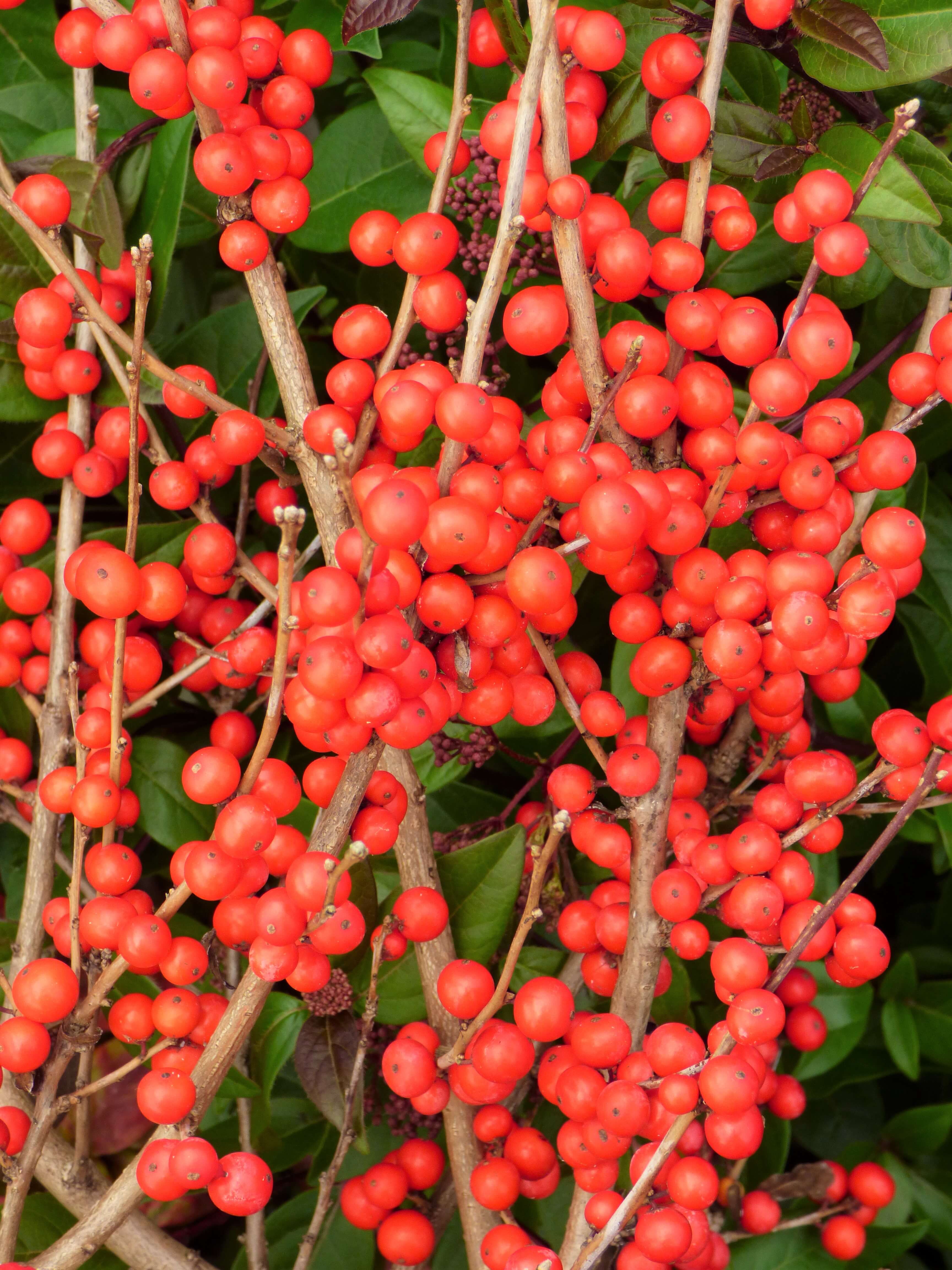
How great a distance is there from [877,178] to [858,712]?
1.56 feet

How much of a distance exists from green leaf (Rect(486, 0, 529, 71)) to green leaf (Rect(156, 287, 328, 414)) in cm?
31

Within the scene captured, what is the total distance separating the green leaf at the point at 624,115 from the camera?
733mm

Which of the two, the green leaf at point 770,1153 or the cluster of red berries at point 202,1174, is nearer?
the cluster of red berries at point 202,1174

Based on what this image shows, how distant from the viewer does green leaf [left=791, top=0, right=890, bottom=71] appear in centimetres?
67

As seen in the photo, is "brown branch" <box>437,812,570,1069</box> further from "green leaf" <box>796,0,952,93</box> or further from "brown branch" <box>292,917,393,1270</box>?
"green leaf" <box>796,0,952,93</box>

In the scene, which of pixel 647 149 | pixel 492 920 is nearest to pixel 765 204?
pixel 647 149

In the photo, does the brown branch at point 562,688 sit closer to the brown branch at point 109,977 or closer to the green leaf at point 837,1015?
the brown branch at point 109,977

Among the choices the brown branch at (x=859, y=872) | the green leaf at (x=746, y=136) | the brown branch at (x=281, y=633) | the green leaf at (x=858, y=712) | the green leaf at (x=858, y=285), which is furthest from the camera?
the green leaf at (x=858, y=712)

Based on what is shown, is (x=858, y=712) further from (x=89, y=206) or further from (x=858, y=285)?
(x=89, y=206)

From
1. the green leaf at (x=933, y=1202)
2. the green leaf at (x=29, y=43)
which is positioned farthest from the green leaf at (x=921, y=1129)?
the green leaf at (x=29, y=43)

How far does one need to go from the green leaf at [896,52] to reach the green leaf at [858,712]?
1.60 ft

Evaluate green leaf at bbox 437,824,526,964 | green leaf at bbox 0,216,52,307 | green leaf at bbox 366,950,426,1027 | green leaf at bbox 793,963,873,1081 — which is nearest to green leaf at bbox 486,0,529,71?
green leaf at bbox 0,216,52,307

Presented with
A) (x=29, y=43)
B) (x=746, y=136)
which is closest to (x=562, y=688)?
(x=746, y=136)

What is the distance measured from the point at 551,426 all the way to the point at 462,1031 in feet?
1.42
